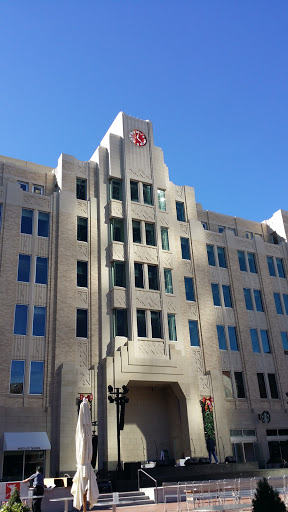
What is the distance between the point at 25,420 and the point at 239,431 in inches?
626

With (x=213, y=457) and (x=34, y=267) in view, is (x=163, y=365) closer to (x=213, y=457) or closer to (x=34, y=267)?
(x=213, y=457)

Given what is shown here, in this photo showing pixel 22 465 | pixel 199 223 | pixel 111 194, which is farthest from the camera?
pixel 199 223

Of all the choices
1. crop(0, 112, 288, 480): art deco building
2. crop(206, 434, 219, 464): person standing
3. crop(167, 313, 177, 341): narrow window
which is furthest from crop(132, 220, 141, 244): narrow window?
crop(206, 434, 219, 464): person standing

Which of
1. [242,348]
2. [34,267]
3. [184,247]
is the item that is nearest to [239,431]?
[242,348]

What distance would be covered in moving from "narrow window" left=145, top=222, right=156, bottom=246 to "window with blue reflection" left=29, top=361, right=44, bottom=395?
494 inches

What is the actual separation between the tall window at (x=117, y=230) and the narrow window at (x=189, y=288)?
255 inches

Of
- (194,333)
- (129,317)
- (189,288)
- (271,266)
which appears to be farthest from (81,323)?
(271,266)

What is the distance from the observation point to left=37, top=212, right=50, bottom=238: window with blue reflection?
106 feet

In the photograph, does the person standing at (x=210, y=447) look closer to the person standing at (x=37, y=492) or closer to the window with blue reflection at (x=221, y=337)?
the window with blue reflection at (x=221, y=337)

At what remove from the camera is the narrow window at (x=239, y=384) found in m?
34.4

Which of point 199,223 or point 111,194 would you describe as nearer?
point 111,194

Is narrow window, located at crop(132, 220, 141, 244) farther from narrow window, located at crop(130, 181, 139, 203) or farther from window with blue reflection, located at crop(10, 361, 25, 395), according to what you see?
window with blue reflection, located at crop(10, 361, 25, 395)

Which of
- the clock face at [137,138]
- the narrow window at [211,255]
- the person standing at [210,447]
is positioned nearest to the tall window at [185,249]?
the narrow window at [211,255]

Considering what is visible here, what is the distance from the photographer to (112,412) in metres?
27.7
